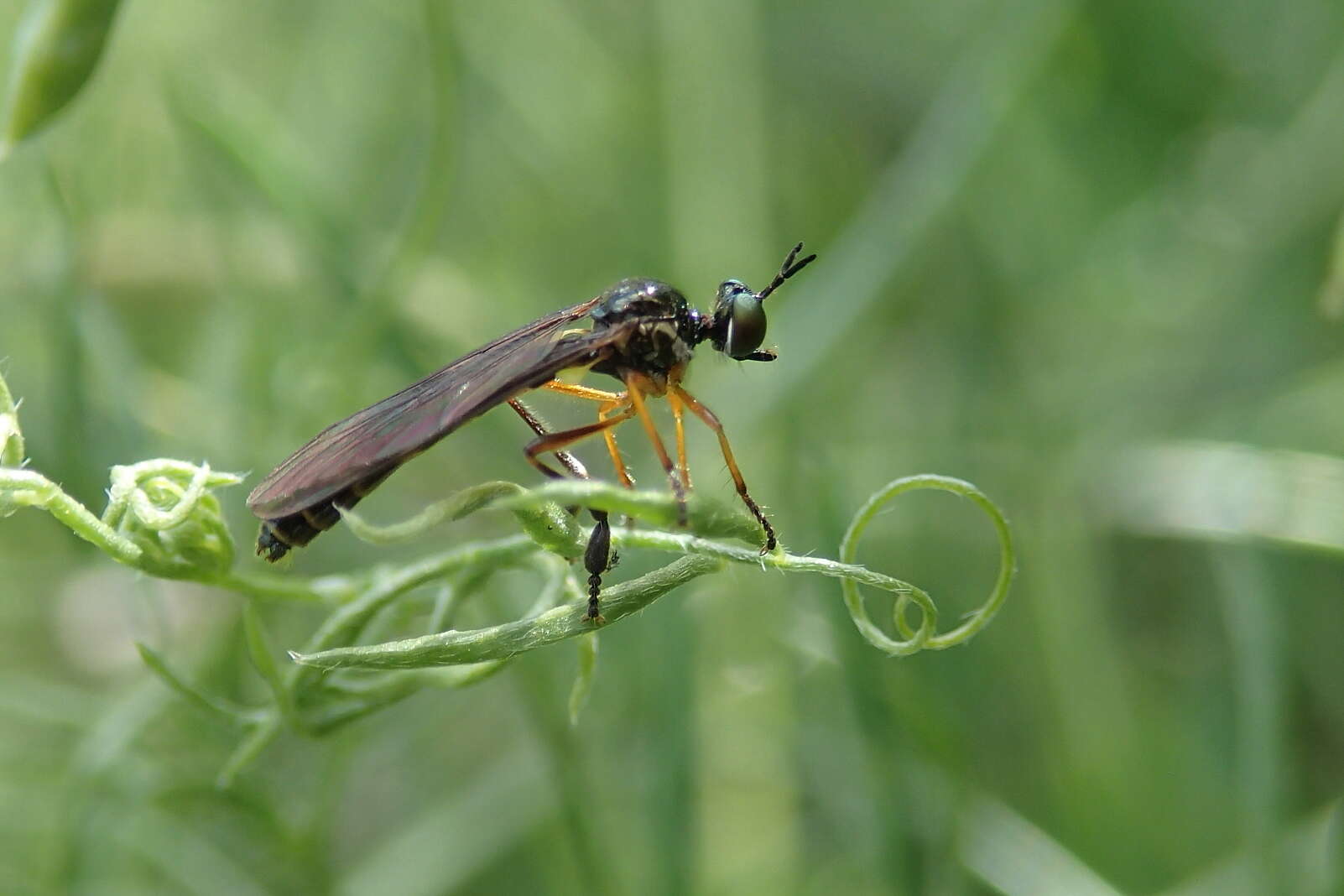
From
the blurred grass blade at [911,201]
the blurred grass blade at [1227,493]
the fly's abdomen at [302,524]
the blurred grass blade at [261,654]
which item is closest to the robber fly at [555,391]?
the fly's abdomen at [302,524]

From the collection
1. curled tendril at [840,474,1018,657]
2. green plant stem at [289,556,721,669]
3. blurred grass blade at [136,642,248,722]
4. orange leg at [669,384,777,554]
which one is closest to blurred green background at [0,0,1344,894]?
orange leg at [669,384,777,554]

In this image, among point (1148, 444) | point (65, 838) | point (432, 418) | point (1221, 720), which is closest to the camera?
point (432, 418)

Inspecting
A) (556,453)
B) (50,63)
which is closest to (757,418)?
(556,453)

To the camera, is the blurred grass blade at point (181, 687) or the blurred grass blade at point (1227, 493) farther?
the blurred grass blade at point (1227, 493)

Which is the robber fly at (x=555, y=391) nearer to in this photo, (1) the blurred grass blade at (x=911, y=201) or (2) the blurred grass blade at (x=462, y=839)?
(1) the blurred grass blade at (x=911, y=201)

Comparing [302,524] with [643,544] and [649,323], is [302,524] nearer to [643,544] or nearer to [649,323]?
[643,544]

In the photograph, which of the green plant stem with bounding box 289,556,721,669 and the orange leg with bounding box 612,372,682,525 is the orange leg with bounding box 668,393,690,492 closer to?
the orange leg with bounding box 612,372,682,525

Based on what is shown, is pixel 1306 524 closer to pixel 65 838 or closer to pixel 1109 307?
pixel 1109 307

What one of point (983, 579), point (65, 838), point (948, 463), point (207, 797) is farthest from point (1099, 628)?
point (65, 838)
